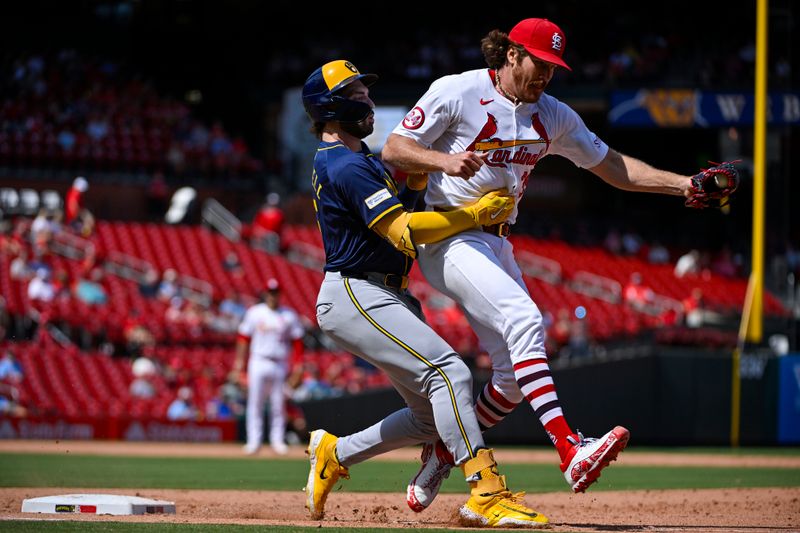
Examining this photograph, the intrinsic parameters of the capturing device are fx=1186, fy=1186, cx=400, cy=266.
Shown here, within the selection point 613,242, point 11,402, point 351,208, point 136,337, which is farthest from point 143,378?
point 613,242

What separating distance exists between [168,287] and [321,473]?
12025 millimetres

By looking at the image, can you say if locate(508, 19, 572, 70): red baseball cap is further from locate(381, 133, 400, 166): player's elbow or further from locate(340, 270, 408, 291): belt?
locate(340, 270, 408, 291): belt

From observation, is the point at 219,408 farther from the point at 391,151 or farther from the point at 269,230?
the point at 391,151

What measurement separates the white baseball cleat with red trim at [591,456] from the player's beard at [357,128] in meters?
1.74

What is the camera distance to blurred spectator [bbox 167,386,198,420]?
1454 cm

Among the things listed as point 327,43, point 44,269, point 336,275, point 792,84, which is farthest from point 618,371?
point 327,43

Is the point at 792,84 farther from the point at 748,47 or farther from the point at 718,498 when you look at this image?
the point at 718,498

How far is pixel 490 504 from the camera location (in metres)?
5.01

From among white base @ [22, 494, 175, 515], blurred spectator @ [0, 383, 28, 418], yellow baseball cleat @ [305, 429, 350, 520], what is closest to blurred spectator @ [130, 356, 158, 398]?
blurred spectator @ [0, 383, 28, 418]

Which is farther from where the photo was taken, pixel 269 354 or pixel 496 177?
pixel 269 354

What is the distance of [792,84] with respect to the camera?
23.0 m

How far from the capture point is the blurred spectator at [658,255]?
79.9ft

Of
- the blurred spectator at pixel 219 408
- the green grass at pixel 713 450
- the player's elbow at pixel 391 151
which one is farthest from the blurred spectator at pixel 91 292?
the player's elbow at pixel 391 151

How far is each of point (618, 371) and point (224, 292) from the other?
6736 mm
